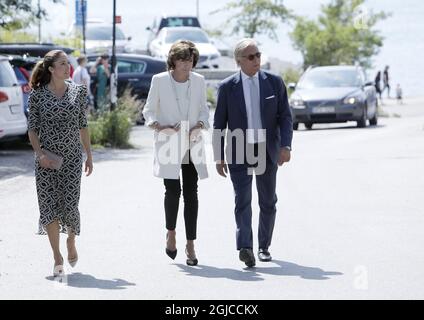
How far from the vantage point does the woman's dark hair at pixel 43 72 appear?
10.0 m

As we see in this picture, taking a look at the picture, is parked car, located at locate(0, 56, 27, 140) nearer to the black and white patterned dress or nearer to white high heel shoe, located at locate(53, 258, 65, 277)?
the black and white patterned dress

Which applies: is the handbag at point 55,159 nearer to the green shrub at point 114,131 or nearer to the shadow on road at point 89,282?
the shadow on road at point 89,282

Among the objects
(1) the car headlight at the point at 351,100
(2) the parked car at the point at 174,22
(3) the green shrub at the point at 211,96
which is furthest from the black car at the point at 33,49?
(2) the parked car at the point at 174,22

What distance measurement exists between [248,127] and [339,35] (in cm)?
4901

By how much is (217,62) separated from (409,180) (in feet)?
93.9

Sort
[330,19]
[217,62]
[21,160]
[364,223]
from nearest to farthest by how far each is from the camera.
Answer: [364,223], [21,160], [217,62], [330,19]

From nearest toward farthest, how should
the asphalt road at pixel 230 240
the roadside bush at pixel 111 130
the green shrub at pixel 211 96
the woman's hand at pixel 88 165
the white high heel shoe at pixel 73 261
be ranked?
the asphalt road at pixel 230 240, the white high heel shoe at pixel 73 261, the woman's hand at pixel 88 165, the roadside bush at pixel 111 130, the green shrub at pixel 211 96

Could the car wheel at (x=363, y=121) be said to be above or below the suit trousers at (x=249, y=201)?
below

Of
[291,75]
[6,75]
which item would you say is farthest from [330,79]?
[291,75]

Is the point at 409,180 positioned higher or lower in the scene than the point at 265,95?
lower

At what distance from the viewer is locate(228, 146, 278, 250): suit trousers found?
10414mm

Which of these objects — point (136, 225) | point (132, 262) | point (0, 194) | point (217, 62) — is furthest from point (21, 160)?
point (217, 62)

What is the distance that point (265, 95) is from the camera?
34.1ft

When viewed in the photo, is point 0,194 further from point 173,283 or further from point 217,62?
point 217,62
